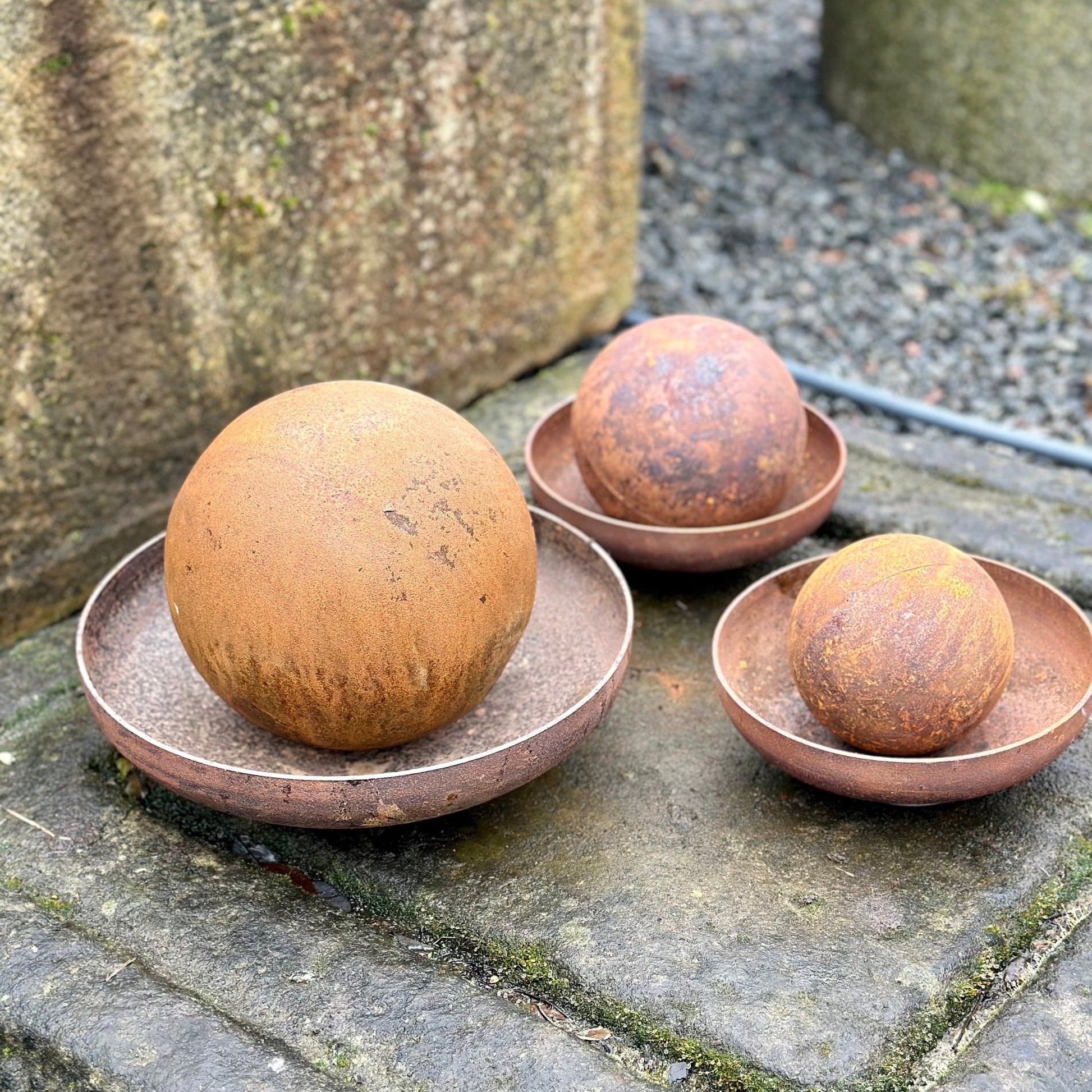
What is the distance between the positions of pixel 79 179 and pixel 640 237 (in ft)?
10.3

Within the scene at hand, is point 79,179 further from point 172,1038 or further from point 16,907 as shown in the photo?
point 172,1038

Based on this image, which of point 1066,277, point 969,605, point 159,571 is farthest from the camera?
point 1066,277

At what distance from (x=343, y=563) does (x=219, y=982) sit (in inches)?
30.1

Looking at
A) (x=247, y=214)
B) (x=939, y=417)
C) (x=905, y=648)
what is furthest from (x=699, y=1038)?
(x=939, y=417)

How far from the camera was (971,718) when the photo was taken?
261 cm

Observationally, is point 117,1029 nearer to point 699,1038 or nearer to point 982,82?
point 699,1038

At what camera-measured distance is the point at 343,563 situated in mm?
2395

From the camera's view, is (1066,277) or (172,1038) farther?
(1066,277)

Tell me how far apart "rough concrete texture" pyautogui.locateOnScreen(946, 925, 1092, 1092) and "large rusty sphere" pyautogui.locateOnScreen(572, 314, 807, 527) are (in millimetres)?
1296

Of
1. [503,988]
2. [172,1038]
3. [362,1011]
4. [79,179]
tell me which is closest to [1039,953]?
[503,988]

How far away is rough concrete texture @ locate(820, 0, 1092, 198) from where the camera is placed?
19.1 feet

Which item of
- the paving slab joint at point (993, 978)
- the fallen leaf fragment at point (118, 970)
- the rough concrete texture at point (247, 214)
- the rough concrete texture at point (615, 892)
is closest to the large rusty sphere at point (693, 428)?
the rough concrete texture at point (615, 892)

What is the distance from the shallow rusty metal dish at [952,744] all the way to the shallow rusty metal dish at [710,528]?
0.54ft

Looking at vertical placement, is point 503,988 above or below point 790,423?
below
